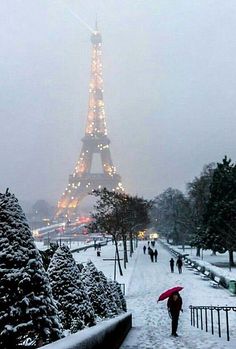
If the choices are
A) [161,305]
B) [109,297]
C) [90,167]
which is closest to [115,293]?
[109,297]

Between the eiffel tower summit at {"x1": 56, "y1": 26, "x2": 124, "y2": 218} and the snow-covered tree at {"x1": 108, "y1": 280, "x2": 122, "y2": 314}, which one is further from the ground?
the eiffel tower summit at {"x1": 56, "y1": 26, "x2": 124, "y2": 218}

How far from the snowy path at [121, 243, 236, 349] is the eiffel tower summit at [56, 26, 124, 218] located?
88116 mm

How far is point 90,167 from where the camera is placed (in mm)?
134750

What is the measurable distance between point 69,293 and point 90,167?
12478 centimetres

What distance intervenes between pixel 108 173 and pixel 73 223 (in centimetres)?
2771

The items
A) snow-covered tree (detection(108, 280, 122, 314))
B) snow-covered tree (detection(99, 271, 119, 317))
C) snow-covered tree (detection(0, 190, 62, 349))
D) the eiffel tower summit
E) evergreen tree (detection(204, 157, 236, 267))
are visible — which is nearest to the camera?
snow-covered tree (detection(0, 190, 62, 349))

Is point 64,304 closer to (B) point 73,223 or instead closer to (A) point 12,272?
(A) point 12,272

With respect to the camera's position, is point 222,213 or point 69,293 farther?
point 222,213

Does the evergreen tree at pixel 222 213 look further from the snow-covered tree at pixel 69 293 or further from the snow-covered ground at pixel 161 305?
the snow-covered tree at pixel 69 293

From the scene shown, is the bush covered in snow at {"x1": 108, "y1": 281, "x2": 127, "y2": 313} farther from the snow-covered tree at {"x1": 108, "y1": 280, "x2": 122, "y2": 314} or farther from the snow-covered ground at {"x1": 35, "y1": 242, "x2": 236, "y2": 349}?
the snow-covered ground at {"x1": 35, "y1": 242, "x2": 236, "y2": 349}

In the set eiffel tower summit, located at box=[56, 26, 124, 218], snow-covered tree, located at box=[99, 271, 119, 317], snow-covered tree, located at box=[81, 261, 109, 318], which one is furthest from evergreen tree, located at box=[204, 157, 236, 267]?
eiffel tower summit, located at box=[56, 26, 124, 218]

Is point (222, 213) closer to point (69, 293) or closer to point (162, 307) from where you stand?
point (162, 307)

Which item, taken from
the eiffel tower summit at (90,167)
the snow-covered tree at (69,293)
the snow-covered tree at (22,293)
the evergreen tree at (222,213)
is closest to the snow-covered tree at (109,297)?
the snow-covered tree at (69,293)

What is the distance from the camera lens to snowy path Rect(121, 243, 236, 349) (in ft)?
36.9
